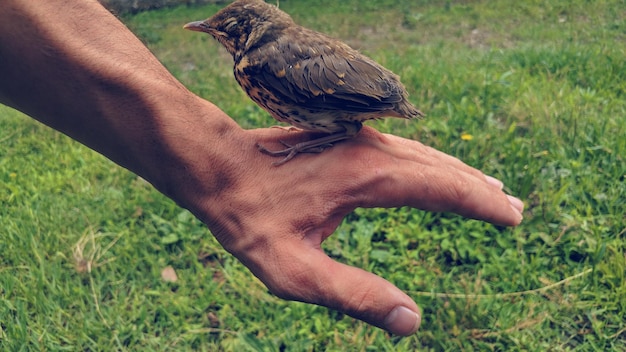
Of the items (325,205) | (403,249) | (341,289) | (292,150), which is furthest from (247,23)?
(403,249)

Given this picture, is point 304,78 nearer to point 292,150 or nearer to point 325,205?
point 292,150

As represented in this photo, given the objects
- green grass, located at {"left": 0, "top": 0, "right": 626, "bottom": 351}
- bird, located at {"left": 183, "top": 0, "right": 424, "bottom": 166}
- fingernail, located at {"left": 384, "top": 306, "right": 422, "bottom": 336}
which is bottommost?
green grass, located at {"left": 0, "top": 0, "right": 626, "bottom": 351}

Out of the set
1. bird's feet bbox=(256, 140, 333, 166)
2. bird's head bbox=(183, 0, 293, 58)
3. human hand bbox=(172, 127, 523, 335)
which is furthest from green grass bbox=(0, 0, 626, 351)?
bird's head bbox=(183, 0, 293, 58)

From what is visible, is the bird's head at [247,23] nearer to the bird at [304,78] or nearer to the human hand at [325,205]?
the bird at [304,78]

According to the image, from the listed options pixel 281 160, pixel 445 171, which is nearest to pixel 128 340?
pixel 281 160

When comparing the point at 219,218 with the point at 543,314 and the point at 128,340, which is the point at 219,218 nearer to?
the point at 128,340

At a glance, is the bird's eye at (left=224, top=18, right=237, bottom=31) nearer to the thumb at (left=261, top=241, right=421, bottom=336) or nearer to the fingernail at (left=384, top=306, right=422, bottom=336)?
the thumb at (left=261, top=241, right=421, bottom=336)

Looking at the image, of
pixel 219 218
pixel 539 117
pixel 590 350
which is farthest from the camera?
pixel 539 117
